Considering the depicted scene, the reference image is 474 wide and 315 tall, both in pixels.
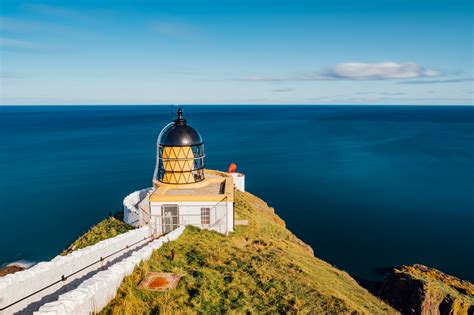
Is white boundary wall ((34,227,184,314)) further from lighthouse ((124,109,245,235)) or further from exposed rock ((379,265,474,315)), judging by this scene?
exposed rock ((379,265,474,315))

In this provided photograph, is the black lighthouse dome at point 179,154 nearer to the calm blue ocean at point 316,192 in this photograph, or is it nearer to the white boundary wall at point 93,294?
the calm blue ocean at point 316,192

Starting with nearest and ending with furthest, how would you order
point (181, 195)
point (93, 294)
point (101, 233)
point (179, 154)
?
point (93, 294)
point (181, 195)
point (101, 233)
point (179, 154)

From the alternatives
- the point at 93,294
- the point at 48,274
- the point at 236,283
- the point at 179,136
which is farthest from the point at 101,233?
the point at 93,294

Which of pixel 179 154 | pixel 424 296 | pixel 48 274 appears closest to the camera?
pixel 48 274

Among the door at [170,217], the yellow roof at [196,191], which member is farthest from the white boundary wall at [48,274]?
the yellow roof at [196,191]

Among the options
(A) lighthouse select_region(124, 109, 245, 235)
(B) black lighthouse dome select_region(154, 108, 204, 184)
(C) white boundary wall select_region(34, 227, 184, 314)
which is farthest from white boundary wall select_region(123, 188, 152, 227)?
(C) white boundary wall select_region(34, 227, 184, 314)

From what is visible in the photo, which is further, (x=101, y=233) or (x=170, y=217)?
(x=101, y=233)

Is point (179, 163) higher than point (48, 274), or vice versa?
point (179, 163)

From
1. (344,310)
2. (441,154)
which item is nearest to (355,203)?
(344,310)

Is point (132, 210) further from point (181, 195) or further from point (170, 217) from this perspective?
point (181, 195)
